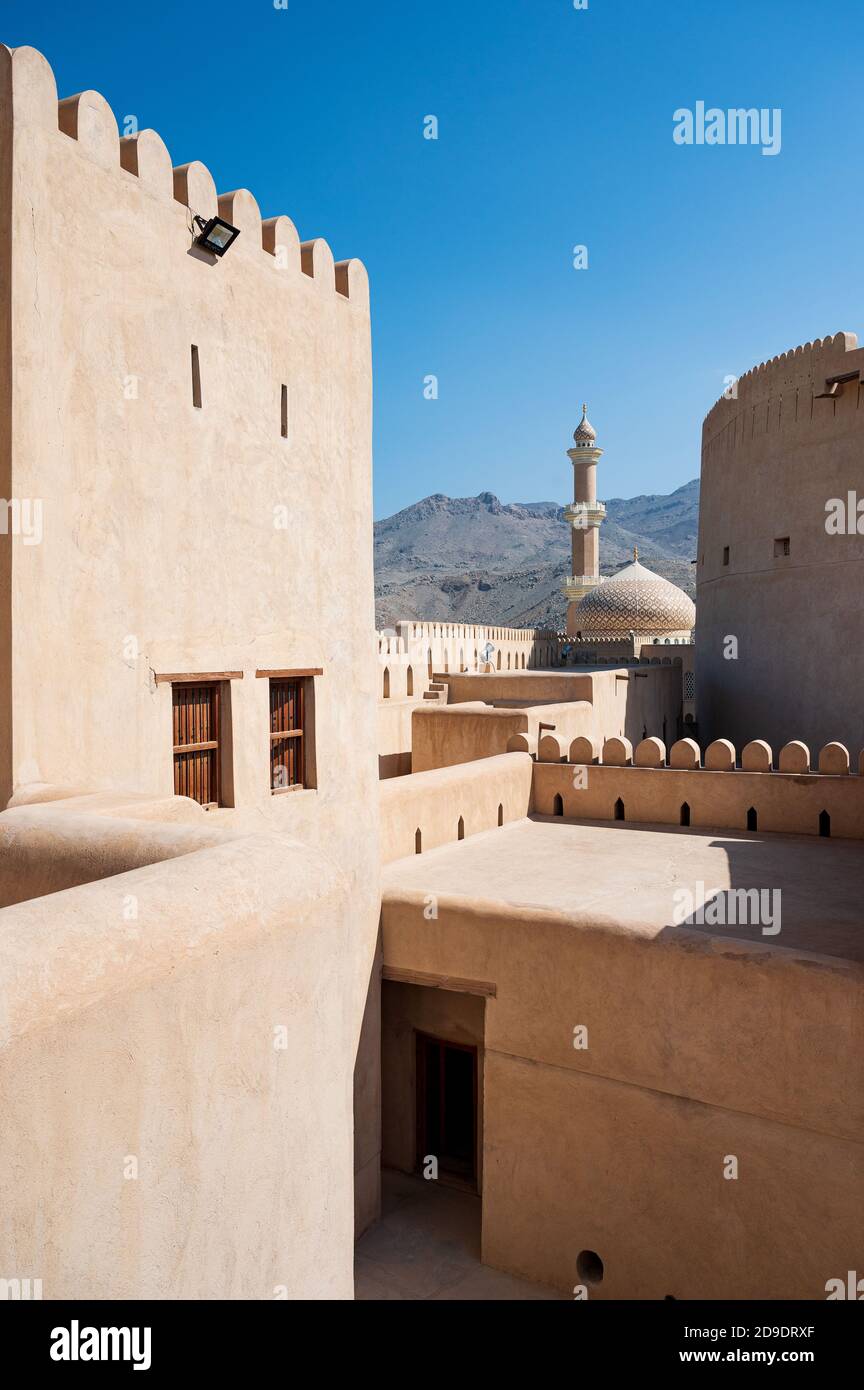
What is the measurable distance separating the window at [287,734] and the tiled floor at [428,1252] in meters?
3.42

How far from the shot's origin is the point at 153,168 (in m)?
5.40

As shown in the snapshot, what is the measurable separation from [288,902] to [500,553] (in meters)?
127

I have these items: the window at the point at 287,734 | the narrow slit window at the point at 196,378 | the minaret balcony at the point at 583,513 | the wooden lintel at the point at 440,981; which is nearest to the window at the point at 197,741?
the window at the point at 287,734

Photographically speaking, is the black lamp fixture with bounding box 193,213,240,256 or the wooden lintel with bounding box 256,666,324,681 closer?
the black lamp fixture with bounding box 193,213,240,256

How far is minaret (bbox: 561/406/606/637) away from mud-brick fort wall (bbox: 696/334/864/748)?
586 inches

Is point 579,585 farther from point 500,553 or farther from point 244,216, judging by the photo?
point 500,553

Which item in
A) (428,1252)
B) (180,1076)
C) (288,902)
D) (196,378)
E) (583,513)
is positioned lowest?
(428,1252)

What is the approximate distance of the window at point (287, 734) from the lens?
6.68 meters

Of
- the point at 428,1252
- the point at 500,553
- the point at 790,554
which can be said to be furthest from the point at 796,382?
the point at 500,553

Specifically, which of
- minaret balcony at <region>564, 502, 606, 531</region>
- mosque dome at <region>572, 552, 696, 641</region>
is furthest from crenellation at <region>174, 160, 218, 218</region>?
minaret balcony at <region>564, 502, 606, 531</region>

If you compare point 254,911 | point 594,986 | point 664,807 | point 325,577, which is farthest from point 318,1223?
point 664,807

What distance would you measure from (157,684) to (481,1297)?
463cm

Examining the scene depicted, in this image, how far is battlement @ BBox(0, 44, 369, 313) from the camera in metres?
4.57

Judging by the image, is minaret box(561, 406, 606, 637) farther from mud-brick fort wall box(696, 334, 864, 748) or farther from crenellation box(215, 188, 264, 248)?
crenellation box(215, 188, 264, 248)
